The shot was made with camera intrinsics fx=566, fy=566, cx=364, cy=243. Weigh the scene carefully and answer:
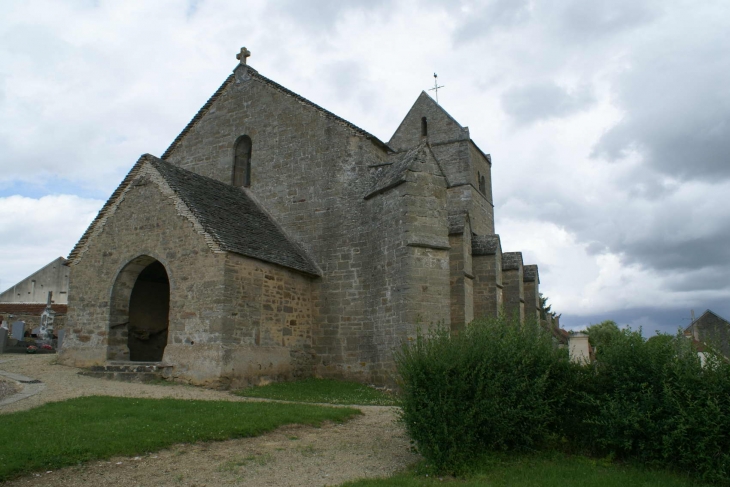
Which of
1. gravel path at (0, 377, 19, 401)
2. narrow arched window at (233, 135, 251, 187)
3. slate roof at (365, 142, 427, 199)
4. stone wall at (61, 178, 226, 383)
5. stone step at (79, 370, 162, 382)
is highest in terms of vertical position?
narrow arched window at (233, 135, 251, 187)

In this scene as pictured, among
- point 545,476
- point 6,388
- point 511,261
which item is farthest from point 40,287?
point 545,476

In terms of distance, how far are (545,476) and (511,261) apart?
14.8m

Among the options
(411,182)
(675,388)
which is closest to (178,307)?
(411,182)

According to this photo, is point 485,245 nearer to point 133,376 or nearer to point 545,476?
point 133,376

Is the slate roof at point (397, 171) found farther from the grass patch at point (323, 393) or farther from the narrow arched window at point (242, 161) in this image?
the grass patch at point (323, 393)

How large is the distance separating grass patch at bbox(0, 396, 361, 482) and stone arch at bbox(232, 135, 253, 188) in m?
9.94

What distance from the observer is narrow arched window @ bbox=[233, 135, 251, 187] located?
1903 cm

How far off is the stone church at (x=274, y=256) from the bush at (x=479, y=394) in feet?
15.5

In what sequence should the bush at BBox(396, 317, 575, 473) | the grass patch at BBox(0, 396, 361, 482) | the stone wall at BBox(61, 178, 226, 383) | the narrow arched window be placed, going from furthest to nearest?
the narrow arched window < the stone wall at BBox(61, 178, 226, 383) < the bush at BBox(396, 317, 575, 473) < the grass patch at BBox(0, 396, 361, 482)

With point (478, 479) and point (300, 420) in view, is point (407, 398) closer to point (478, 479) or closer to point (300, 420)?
point (478, 479)

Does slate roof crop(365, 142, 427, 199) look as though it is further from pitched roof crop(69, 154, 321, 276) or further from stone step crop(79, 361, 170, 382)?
stone step crop(79, 361, 170, 382)

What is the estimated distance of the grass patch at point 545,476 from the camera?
21.2 feet

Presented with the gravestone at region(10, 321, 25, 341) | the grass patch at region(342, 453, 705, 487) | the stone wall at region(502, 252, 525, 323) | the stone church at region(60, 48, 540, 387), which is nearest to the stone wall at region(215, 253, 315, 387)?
the stone church at region(60, 48, 540, 387)

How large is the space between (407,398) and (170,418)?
387 centimetres
